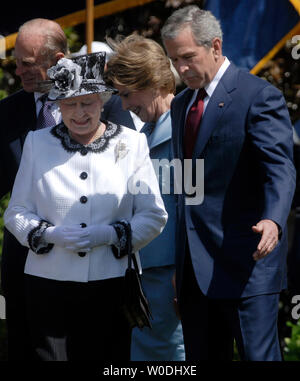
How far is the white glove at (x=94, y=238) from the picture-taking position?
3.73 meters

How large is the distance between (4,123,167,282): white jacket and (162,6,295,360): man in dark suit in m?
0.32

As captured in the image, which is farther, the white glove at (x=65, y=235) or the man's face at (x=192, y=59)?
the man's face at (x=192, y=59)

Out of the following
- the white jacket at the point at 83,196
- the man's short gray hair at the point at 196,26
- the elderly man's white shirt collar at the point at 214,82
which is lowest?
the white jacket at the point at 83,196

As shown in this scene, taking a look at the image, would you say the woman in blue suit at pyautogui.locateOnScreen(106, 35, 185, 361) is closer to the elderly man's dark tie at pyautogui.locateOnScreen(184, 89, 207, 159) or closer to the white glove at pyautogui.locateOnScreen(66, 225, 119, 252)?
the elderly man's dark tie at pyautogui.locateOnScreen(184, 89, 207, 159)

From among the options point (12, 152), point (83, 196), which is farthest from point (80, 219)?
point (12, 152)

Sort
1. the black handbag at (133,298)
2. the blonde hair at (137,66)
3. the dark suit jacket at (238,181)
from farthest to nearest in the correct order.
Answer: the blonde hair at (137,66)
the dark suit jacket at (238,181)
the black handbag at (133,298)

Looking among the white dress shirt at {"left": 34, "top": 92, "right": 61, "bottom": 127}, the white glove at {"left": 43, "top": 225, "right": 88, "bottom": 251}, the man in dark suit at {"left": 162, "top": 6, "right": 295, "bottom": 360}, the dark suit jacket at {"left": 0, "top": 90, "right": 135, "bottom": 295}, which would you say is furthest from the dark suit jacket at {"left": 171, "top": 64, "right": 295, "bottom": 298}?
the dark suit jacket at {"left": 0, "top": 90, "right": 135, "bottom": 295}

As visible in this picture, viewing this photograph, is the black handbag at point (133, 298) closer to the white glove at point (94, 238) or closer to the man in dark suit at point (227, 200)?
the white glove at point (94, 238)

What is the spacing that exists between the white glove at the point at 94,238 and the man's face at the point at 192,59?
82 centimetres

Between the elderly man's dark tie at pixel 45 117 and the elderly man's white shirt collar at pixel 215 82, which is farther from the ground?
the elderly man's white shirt collar at pixel 215 82

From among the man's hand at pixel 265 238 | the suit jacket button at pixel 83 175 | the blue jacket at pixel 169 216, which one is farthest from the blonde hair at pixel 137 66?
the man's hand at pixel 265 238

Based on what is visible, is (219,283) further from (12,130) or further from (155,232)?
(12,130)

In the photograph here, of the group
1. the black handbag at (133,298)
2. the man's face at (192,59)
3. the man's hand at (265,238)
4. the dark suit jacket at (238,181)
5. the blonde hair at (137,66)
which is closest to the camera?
the man's hand at (265,238)

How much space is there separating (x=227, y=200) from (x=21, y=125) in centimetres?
111
